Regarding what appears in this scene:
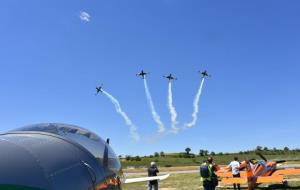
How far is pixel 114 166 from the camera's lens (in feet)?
20.6

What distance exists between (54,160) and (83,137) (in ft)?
5.26

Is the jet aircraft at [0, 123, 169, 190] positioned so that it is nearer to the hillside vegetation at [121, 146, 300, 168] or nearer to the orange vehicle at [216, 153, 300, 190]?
the orange vehicle at [216, 153, 300, 190]

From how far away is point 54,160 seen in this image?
411cm

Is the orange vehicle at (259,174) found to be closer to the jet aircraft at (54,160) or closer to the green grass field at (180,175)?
the green grass field at (180,175)

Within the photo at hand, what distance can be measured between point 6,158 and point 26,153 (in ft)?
0.84

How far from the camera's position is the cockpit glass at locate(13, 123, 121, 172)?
531cm

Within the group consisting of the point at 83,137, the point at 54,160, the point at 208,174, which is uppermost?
the point at 83,137

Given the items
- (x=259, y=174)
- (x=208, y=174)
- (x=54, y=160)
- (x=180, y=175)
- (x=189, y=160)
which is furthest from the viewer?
(x=189, y=160)

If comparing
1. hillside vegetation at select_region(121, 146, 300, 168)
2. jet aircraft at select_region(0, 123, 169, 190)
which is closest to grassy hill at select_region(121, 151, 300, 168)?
hillside vegetation at select_region(121, 146, 300, 168)

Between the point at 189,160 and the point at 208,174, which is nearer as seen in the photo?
the point at 208,174

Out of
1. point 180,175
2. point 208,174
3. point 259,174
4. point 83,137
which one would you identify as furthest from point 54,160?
point 180,175

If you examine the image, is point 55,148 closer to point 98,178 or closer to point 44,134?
point 44,134

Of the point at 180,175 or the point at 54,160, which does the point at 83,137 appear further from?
the point at 180,175

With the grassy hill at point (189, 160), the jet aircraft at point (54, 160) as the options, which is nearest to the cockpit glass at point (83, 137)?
the jet aircraft at point (54, 160)
